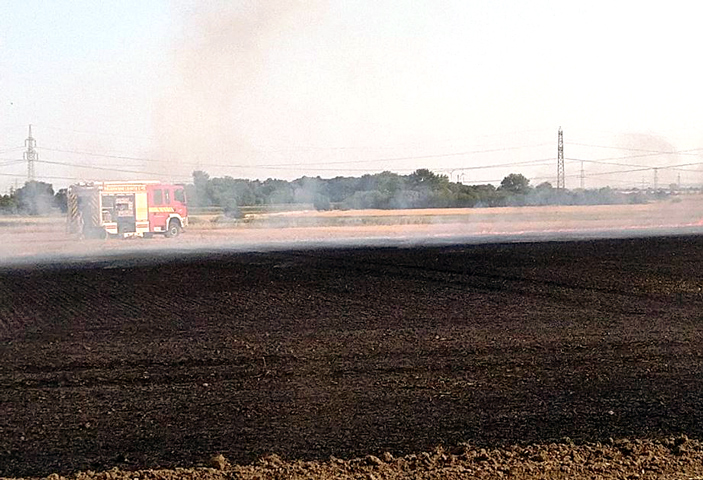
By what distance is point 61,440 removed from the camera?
7895 millimetres

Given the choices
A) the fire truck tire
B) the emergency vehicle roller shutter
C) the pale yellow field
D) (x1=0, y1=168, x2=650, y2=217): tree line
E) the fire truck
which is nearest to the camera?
the pale yellow field

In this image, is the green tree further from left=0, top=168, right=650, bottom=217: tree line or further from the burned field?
the burned field

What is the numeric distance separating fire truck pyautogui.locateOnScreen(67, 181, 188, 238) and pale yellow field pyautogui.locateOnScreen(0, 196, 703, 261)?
78cm

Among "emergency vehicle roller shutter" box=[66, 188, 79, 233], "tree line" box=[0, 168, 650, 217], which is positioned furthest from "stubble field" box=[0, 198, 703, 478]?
"tree line" box=[0, 168, 650, 217]

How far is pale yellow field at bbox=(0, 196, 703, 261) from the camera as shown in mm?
40250

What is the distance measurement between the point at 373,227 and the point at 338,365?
1786 inches

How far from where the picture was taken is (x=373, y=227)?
5638 centimetres

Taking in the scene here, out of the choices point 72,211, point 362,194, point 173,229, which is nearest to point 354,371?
point 173,229

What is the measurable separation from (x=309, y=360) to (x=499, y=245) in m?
23.6

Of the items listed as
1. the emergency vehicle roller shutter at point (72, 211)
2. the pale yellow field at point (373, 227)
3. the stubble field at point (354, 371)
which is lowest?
the stubble field at point (354, 371)

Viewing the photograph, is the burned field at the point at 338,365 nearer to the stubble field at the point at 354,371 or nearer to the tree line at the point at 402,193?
the stubble field at the point at 354,371

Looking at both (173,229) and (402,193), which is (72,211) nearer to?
(173,229)

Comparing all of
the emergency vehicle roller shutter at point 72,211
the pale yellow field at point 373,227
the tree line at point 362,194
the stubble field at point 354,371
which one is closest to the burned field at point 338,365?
the stubble field at point 354,371

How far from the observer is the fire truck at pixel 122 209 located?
44125 mm
